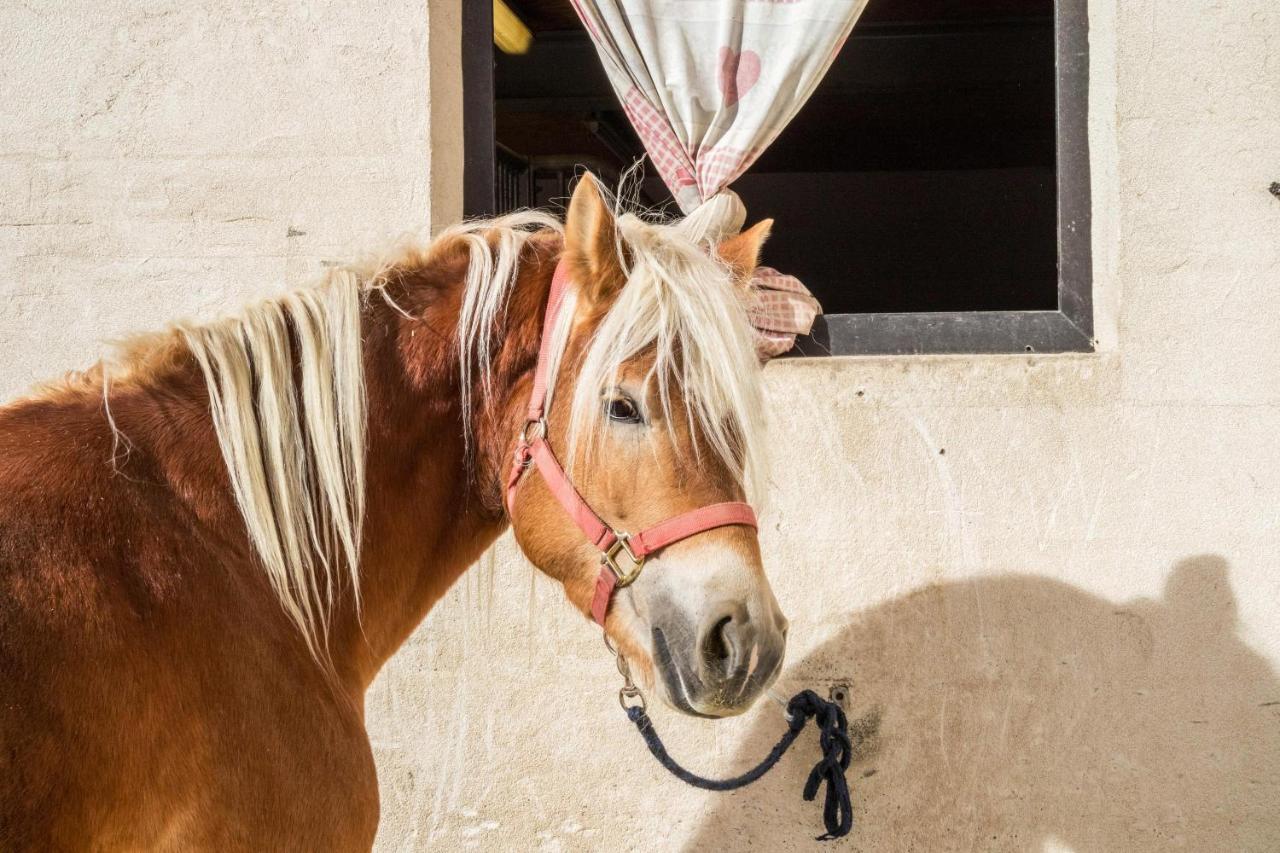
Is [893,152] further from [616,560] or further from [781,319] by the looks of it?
[616,560]

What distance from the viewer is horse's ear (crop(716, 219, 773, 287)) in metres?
1.65

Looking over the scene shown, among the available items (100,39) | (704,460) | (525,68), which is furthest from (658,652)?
(525,68)

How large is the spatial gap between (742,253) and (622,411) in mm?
433

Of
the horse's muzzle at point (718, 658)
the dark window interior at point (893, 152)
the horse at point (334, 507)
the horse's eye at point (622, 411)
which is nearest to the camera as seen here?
the horse at point (334, 507)

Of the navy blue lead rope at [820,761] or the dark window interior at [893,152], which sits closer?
the navy blue lead rope at [820,761]

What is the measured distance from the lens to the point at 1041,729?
2.40 m

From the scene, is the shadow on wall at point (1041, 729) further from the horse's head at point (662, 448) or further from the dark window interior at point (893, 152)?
the dark window interior at point (893, 152)

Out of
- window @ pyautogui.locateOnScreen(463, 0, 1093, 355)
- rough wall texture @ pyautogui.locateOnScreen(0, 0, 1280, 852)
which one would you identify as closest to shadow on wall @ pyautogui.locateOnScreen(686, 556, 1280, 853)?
rough wall texture @ pyautogui.locateOnScreen(0, 0, 1280, 852)

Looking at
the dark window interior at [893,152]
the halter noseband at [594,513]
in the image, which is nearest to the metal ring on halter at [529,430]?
the halter noseband at [594,513]

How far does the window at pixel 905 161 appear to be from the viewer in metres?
2.51

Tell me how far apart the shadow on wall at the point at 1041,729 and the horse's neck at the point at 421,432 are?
1.24 metres

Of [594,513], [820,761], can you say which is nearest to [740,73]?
[594,513]

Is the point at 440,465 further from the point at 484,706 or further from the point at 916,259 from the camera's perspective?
the point at 916,259

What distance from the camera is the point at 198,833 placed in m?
1.16
